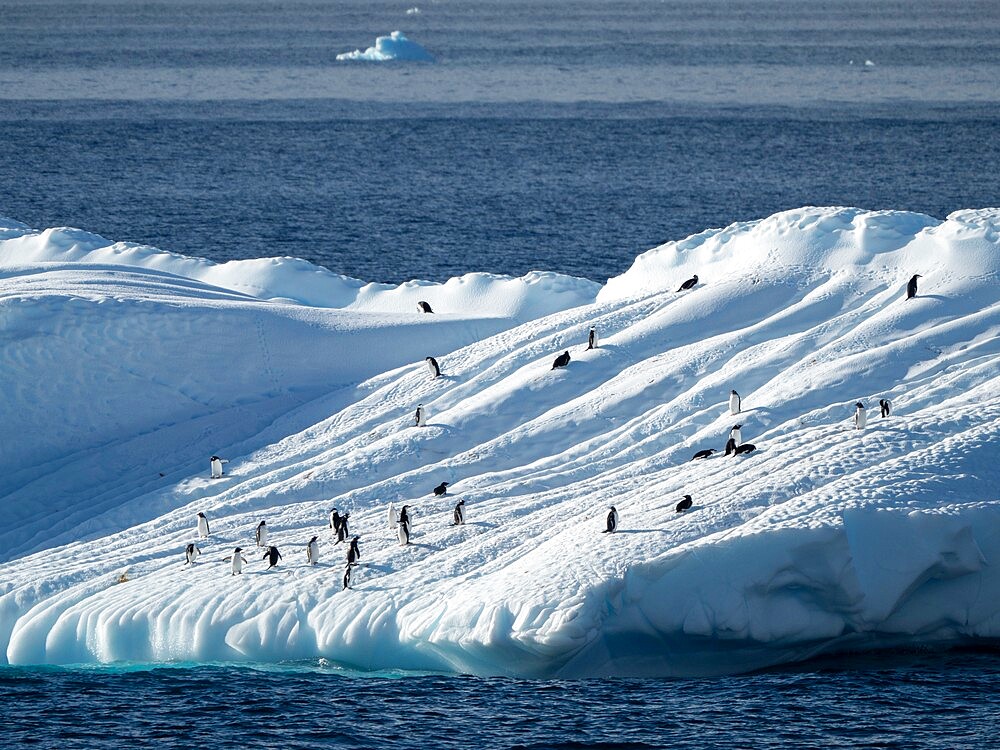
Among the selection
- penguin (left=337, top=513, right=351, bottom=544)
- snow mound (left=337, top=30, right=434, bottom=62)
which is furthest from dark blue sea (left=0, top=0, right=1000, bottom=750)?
penguin (left=337, top=513, right=351, bottom=544)

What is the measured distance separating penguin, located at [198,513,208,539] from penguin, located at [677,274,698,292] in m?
14.4

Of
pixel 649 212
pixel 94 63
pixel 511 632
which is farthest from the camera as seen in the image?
pixel 94 63

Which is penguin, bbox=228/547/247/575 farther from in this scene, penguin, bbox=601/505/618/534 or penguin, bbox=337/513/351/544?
penguin, bbox=601/505/618/534

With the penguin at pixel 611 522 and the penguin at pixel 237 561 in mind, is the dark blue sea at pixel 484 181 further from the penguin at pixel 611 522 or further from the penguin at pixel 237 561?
the penguin at pixel 611 522

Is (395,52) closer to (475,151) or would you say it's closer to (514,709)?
(475,151)

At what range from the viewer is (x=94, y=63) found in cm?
15750

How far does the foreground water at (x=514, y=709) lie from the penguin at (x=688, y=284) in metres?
14.9

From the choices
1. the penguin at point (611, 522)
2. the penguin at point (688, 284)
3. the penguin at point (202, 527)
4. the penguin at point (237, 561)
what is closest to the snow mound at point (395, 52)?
the penguin at point (688, 284)

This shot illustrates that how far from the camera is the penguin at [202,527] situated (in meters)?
36.2

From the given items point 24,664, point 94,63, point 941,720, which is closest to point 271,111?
point 94,63

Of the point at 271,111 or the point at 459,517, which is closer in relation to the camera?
the point at 459,517

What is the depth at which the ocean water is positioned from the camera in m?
72.7

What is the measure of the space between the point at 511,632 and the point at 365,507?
830cm

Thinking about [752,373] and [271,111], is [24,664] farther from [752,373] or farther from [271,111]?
[271,111]
